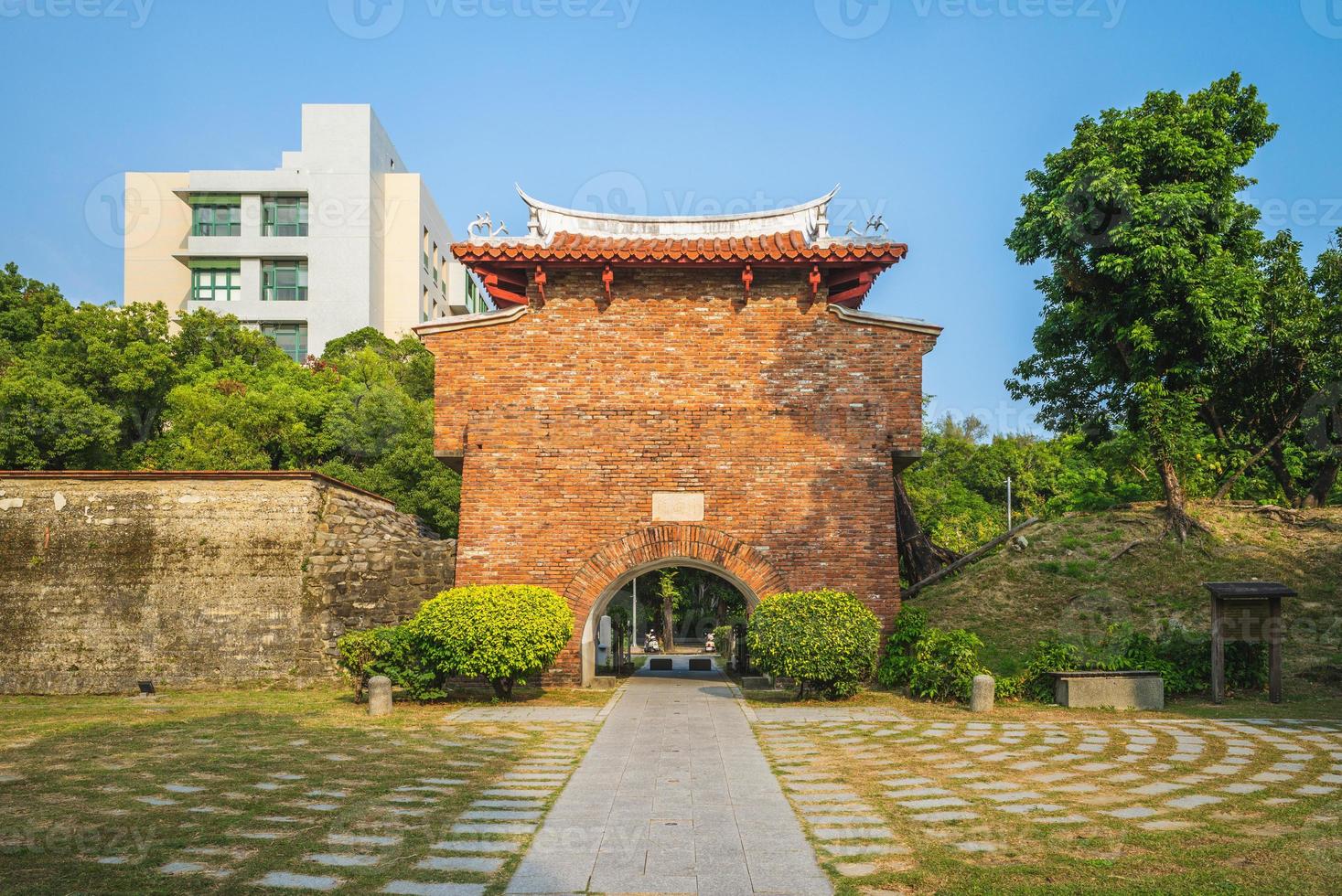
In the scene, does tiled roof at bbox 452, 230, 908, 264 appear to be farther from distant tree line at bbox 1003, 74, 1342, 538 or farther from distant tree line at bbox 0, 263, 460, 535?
distant tree line at bbox 0, 263, 460, 535

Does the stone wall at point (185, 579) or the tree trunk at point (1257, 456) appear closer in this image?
the stone wall at point (185, 579)

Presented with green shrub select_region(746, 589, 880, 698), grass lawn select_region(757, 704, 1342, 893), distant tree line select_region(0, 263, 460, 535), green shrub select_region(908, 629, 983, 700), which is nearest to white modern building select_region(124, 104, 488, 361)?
distant tree line select_region(0, 263, 460, 535)

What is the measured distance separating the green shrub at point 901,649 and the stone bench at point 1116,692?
2.08m

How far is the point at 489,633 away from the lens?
12.3 meters

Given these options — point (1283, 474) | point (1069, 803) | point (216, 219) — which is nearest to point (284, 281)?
point (216, 219)

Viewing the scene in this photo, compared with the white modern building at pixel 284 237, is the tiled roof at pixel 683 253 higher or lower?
lower

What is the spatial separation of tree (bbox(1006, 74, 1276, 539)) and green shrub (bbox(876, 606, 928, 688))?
19.4 feet

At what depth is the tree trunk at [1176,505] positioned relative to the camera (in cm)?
1656

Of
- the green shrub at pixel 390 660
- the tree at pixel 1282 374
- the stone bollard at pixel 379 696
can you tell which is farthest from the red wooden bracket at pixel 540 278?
the tree at pixel 1282 374

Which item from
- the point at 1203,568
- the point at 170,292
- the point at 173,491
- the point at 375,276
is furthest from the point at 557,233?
the point at 170,292

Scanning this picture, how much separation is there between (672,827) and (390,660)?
717cm

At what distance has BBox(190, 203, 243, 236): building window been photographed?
43.8m

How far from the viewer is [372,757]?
8984mm

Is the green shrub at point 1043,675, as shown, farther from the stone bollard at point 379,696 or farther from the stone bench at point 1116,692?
the stone bollard at point 379,696
